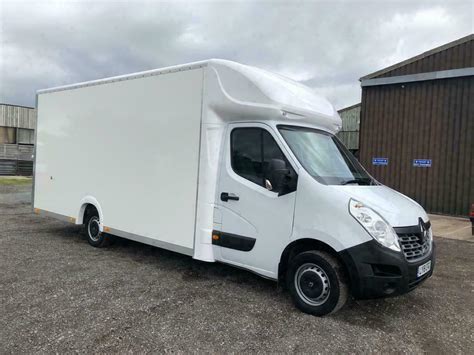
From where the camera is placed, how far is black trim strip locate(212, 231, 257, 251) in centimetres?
466

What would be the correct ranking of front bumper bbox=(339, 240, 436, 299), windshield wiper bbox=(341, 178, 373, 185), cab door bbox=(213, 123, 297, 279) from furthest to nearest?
windshield wiper bbox=(341, 178, 373, 185), cab door bbox=(213, 123, 297, 279), front bumper bbox=(339, 240, 436, 299)

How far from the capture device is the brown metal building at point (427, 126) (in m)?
12.2

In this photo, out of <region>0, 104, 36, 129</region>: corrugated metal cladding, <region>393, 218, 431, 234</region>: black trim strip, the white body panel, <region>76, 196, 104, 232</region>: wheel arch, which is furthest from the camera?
<region>0, 104, 36, 129</region>: corrugated metal cladding

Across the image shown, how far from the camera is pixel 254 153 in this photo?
4.68 m

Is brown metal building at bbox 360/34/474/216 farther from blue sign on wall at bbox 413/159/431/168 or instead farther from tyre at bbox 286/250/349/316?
tyre at bbox 286/250/349/316

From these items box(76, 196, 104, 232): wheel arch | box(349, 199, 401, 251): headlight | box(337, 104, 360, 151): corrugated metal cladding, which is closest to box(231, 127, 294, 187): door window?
box(349, 199, 401, 251): headlight

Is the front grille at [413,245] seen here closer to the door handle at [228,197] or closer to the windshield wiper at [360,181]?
the windshield wiper at [360,181]

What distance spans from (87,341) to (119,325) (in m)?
0.38

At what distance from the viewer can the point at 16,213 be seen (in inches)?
439

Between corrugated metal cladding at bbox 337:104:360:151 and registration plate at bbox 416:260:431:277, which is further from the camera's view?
corrugated metal cladding at bbox 337:104:360:151

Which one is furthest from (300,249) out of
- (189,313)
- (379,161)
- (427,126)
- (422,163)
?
(379,161)

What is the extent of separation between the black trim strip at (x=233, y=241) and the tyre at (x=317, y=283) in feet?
1.98

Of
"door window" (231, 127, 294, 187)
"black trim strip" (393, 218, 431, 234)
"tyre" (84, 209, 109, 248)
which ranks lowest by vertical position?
"tyre" (84, 209, 109, 248)

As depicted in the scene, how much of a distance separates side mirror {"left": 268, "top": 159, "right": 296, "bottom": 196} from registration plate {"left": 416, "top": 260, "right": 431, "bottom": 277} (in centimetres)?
156
